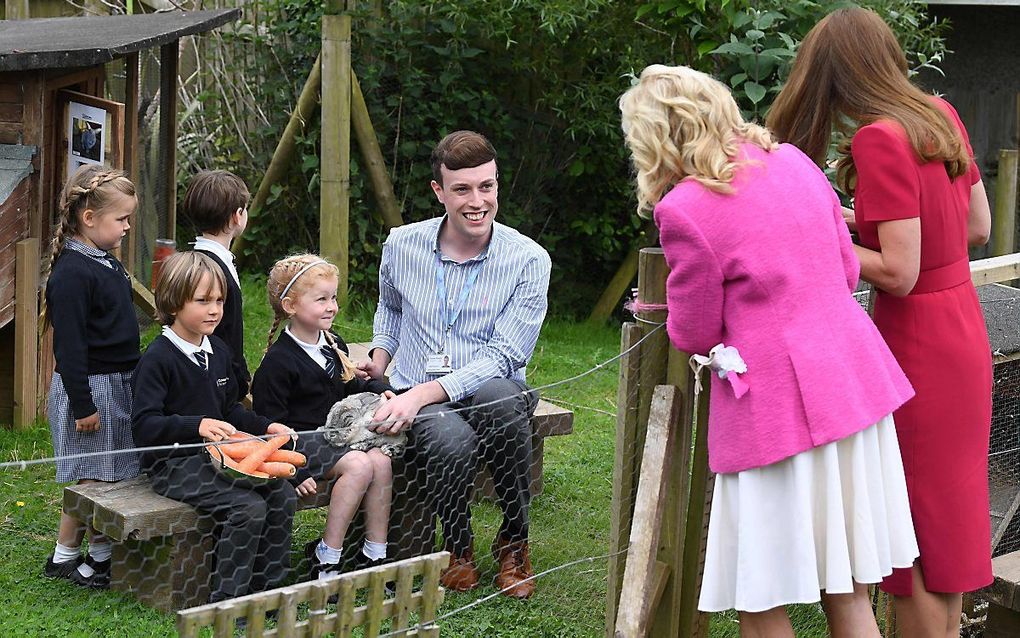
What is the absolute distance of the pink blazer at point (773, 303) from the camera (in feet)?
8.58

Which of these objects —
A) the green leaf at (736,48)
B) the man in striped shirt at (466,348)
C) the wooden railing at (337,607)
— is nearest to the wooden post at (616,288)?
the green leaf at (736,48)

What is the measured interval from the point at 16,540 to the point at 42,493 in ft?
1.55

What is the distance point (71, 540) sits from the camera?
3.89m

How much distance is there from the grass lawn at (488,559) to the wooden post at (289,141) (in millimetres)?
1730

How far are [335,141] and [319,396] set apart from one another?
140 inches

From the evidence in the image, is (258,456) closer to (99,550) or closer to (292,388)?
(292,388)

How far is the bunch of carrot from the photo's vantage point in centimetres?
339

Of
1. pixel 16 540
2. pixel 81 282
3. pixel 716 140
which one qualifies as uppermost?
pixel 716 140

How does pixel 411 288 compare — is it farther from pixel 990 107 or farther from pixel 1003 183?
pixel 990 107

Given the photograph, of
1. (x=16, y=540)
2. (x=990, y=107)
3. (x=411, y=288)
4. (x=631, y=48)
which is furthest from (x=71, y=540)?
(x=990, y=107)

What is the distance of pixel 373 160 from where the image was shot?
7.40 metres

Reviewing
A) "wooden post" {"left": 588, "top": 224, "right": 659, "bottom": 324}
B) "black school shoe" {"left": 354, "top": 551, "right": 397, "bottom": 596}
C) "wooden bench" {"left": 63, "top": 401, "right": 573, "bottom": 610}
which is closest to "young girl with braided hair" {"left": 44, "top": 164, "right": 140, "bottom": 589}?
"wooden bench" {"left": 63, "top": 401, "right": 573, "bottom": 610}

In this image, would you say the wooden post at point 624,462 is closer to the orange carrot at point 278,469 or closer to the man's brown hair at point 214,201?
the orange carrot at point 278,469

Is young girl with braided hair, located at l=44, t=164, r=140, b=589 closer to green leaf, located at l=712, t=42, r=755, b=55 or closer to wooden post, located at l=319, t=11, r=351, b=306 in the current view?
green leaf, located at l=712, t=42, r=755, b=55
